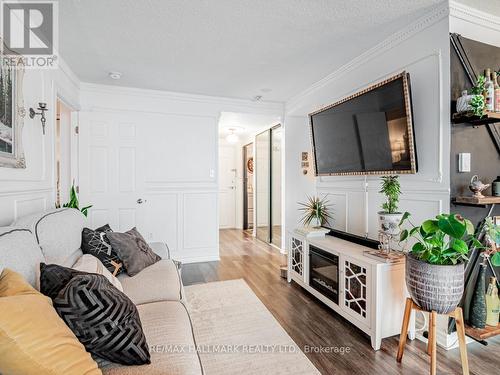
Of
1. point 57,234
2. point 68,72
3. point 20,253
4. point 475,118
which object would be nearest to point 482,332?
point 475,118

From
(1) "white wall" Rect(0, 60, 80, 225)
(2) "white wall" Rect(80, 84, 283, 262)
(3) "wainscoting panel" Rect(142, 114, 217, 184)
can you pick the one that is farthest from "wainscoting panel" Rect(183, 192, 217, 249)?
(1) "white wall" Rect(0, 60, 80, 225)

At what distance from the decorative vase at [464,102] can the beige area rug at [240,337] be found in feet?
6.45

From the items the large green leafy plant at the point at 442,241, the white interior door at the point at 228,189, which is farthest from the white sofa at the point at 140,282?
the white interior door at the point at 228,189

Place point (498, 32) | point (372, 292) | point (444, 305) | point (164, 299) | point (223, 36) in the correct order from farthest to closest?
point (223, 36) < point (498, 32) < point (372, 292) < point (164, 299) < point (444, 305)

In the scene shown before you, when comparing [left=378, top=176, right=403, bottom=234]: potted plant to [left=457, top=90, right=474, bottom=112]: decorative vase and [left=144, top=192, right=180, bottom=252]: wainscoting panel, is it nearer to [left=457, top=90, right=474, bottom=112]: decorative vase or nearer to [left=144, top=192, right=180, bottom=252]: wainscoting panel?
[left=457, top=90, right=474, bottom=112]: decorative vase

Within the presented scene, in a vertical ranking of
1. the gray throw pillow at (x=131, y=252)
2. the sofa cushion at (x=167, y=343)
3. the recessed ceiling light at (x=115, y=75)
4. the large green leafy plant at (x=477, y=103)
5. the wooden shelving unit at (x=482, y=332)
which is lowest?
the wooden shelving unit at (x=482, y=332)

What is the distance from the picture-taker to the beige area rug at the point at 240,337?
171 cm

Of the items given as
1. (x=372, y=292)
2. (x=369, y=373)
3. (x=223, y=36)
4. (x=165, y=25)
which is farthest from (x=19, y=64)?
(x=369, y=373)

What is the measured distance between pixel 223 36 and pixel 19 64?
150 cm

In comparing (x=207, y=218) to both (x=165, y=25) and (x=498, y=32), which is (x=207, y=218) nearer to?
(x=165, y=25)

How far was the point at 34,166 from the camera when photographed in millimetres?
2092

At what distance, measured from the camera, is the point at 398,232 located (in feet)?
6.57

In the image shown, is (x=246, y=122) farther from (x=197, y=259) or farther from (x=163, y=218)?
(x=197, y=259)

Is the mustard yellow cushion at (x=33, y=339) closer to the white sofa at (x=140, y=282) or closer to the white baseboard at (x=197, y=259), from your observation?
the white sofa at (x=140, y=282)
